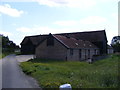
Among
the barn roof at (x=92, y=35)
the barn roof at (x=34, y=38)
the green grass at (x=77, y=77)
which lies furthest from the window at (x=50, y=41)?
the barn roof at (x=34, y=38)

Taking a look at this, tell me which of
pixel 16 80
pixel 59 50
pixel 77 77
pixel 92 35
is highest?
pixel 92 35

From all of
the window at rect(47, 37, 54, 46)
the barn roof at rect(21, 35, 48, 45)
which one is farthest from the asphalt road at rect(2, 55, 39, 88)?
the barn roof at rect(21, 35, 48, 45)

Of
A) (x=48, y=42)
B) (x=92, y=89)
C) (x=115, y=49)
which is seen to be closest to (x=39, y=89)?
(x=92, y=89)

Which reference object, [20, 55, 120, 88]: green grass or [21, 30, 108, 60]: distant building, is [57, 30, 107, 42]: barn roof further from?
[20, 55, 120, 88]: green grass

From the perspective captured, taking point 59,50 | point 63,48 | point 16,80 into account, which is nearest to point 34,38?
point 59,50

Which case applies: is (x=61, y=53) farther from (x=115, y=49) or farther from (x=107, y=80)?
(x=115, y=49)

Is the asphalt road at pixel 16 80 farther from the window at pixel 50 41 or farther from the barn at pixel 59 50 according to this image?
the window at pixel 50 41

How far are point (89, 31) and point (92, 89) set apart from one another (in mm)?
49104

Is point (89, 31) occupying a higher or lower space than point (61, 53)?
higher

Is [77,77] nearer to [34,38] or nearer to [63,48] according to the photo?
[63,48]

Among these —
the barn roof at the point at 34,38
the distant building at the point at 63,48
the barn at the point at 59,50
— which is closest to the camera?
the barn at the point at 59,50

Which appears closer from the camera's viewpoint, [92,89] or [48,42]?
[92,89]

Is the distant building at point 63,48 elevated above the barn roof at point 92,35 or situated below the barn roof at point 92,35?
below

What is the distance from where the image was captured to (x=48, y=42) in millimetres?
36406
